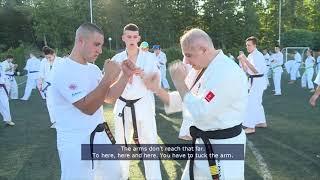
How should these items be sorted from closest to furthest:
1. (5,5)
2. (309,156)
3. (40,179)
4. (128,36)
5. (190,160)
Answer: (190,160) → (128,36) → (40,179) → (309,156) → (5,5)

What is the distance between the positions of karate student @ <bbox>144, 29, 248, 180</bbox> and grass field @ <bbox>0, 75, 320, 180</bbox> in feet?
10.1

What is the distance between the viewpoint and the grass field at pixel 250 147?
22.9 ft

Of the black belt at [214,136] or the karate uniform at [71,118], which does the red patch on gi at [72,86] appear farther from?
the black belt at [214,136]

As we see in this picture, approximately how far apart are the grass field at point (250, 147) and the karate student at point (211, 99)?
308cm

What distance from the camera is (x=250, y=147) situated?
852 cm

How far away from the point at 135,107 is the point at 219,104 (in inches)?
118

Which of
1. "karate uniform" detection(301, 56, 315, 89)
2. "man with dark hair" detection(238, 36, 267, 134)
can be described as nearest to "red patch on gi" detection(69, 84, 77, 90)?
"man with dark hair" detection(238, 36, 267, 134)

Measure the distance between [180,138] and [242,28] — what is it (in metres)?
45.3

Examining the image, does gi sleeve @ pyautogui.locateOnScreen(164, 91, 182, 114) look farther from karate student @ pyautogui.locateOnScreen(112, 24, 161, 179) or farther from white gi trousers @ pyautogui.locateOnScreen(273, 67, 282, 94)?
white gi trousers @ pyautogui.locateOnScreen(273, 67, 282, 94)

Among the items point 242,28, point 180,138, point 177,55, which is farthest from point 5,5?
point 180,138

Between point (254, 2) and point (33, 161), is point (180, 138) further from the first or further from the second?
point (254, 2)

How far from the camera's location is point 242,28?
52.8 meters

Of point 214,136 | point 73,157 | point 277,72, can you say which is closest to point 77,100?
point 73,157

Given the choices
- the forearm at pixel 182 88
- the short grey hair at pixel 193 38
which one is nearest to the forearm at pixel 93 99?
the forearm at pixel 182 88
